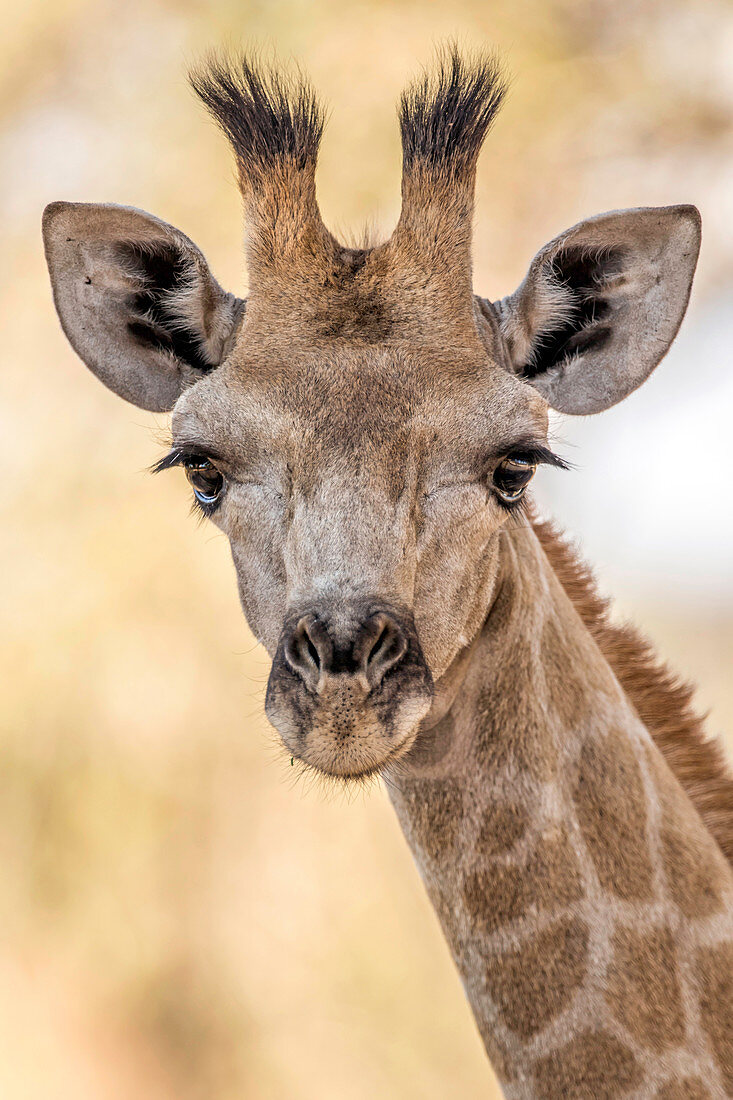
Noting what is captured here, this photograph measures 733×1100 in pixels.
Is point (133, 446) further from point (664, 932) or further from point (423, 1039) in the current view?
point (664, 932)

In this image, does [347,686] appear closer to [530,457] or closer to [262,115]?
[530,457]

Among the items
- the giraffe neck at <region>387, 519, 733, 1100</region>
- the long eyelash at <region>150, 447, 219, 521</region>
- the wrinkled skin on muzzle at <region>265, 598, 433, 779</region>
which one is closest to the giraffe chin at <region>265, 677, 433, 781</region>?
the wrinkled skin on muzzle at <region>265, 598, 433, 779</region>

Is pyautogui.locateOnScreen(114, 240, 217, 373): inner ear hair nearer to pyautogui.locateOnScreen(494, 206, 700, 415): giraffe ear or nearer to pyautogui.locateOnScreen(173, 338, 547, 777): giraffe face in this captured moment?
pyautogui.locateOnScreen(173, 338, 547, 777): giraffe face

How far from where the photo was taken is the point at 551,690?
3.45m

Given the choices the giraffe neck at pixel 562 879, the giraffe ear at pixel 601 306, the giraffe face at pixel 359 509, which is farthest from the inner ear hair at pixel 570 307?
the giraffe neck at pixel 562 879

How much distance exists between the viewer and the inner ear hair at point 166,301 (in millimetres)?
3578

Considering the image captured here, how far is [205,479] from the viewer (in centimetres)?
335

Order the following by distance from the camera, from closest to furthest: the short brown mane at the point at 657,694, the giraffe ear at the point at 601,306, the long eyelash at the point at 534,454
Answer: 1. the long eyelash at the point at 534,454
2. the giraffe ear at the point at 601,306
3. the short brown mane at the point at 657,694

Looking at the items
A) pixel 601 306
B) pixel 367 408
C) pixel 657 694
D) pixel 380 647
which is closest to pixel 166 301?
pixel 367 408

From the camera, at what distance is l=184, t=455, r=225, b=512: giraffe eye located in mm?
3322

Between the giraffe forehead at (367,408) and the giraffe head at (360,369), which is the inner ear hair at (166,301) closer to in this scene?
the giraffe head at (360,369)

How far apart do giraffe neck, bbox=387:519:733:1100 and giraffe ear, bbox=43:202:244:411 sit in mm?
1316

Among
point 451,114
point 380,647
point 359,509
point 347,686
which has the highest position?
point 451,114

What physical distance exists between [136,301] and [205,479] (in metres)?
0.84
